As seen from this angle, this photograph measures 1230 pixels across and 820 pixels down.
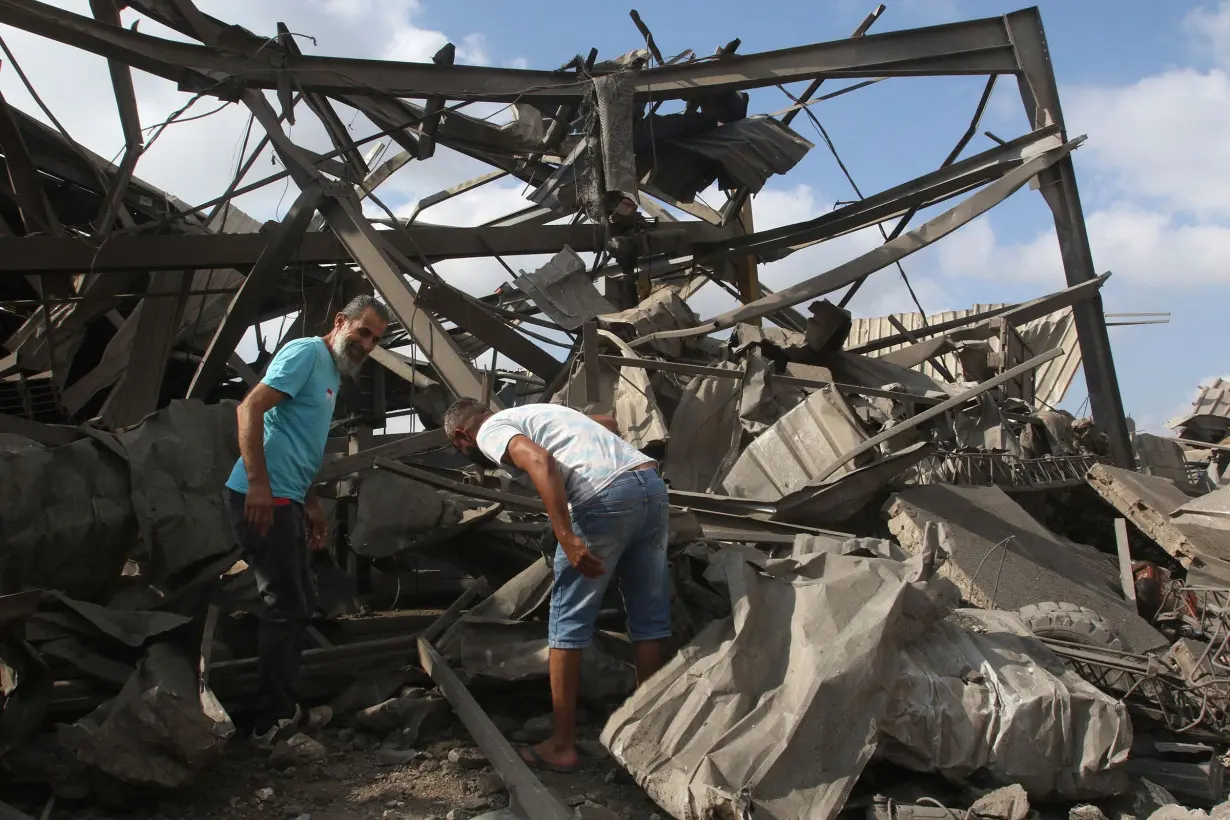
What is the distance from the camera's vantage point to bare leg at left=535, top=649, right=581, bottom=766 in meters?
3.18

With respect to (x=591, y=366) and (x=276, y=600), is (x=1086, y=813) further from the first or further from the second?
(x=591, y=366)

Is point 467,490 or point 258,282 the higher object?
point 258,282

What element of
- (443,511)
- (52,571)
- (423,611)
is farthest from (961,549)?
(52,571)

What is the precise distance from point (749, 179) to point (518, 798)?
6.26 m

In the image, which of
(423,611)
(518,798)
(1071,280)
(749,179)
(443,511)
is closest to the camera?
(518,798)

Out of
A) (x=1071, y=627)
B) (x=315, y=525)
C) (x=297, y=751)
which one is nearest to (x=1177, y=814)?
(x=1071, y=627)

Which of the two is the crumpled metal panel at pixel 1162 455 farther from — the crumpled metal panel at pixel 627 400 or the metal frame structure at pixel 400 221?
the crumpled metal panel at pixel 627 400

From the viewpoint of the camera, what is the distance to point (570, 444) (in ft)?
10.6

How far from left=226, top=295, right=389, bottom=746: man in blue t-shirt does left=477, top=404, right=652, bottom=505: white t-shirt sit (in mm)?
667

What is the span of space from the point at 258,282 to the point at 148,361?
2018 mm

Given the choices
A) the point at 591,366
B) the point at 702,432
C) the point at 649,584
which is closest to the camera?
the point at 649,584

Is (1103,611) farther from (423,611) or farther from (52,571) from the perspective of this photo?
(52,571)

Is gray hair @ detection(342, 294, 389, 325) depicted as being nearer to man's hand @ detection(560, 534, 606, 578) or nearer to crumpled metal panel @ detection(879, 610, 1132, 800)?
man's hand @ detection(560, 534, 606, 578)

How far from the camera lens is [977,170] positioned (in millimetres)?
7379
